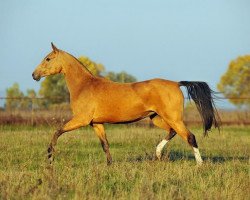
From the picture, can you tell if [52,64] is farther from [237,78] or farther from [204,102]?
[237,78]

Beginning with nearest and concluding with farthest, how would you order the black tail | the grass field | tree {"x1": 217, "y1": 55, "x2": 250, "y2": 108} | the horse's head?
the grass field < the black tail < the horse's head < tree {"x1": 217, "y1": 55, "x2": 250, "y2": 108}

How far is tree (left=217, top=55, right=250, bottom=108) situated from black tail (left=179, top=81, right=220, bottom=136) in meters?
51.0

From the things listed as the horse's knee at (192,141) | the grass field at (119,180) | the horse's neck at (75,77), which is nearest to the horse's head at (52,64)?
the horse's neck at (75,77)

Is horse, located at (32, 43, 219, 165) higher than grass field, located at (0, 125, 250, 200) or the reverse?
higher

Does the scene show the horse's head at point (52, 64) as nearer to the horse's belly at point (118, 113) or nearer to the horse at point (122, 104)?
the horse at point (122, 104)

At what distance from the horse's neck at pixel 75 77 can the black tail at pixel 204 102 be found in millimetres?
2052

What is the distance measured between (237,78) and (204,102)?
181ft

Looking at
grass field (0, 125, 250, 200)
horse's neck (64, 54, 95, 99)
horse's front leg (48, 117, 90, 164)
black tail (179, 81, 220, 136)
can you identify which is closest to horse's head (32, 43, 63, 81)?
horse's neck (64, 54, 95, 99)

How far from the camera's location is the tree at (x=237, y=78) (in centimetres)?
6400

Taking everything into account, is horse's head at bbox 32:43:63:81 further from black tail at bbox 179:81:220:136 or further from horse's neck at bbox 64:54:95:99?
black tail at bbox 179:81:220:136

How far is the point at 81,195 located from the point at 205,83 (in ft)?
20.2

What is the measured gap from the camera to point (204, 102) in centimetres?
1223

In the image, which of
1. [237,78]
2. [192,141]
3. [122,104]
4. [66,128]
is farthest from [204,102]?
[237,78]

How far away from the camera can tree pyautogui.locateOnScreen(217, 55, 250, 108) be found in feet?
210
